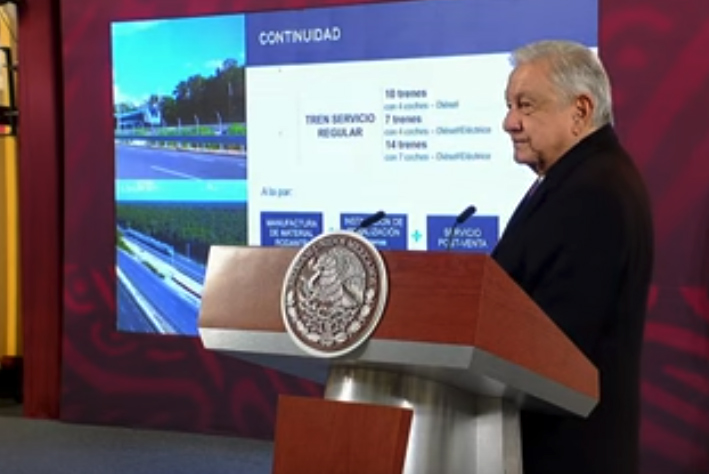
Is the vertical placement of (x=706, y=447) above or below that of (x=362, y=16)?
below

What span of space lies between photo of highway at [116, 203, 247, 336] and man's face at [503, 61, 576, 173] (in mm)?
3047

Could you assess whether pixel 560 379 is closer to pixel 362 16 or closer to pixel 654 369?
pixel 654 369

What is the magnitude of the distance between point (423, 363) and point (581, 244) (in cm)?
42

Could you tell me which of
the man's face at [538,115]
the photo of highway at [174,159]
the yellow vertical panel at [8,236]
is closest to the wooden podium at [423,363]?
the man's face at [538,115]

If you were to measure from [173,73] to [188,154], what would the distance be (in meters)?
0.38

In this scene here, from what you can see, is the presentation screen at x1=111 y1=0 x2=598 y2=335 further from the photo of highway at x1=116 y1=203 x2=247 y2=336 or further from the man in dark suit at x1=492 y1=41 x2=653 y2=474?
the man in dark suit at x1=492 y1=41 x2=653 y2=474

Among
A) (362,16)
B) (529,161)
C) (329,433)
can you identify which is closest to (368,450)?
(329,433)

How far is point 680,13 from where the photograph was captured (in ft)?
12.1

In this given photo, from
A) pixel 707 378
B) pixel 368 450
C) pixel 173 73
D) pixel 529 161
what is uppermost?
pixel 173 73

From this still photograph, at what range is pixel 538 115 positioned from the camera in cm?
153

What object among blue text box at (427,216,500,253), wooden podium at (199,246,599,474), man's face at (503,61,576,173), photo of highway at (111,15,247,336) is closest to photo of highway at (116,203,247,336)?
photo of highway at (111,15,247,336)

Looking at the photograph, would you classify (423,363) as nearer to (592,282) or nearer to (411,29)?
(592,282)

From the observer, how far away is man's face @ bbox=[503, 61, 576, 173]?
151cm

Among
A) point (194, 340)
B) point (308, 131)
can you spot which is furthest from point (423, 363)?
point (194, 340)
